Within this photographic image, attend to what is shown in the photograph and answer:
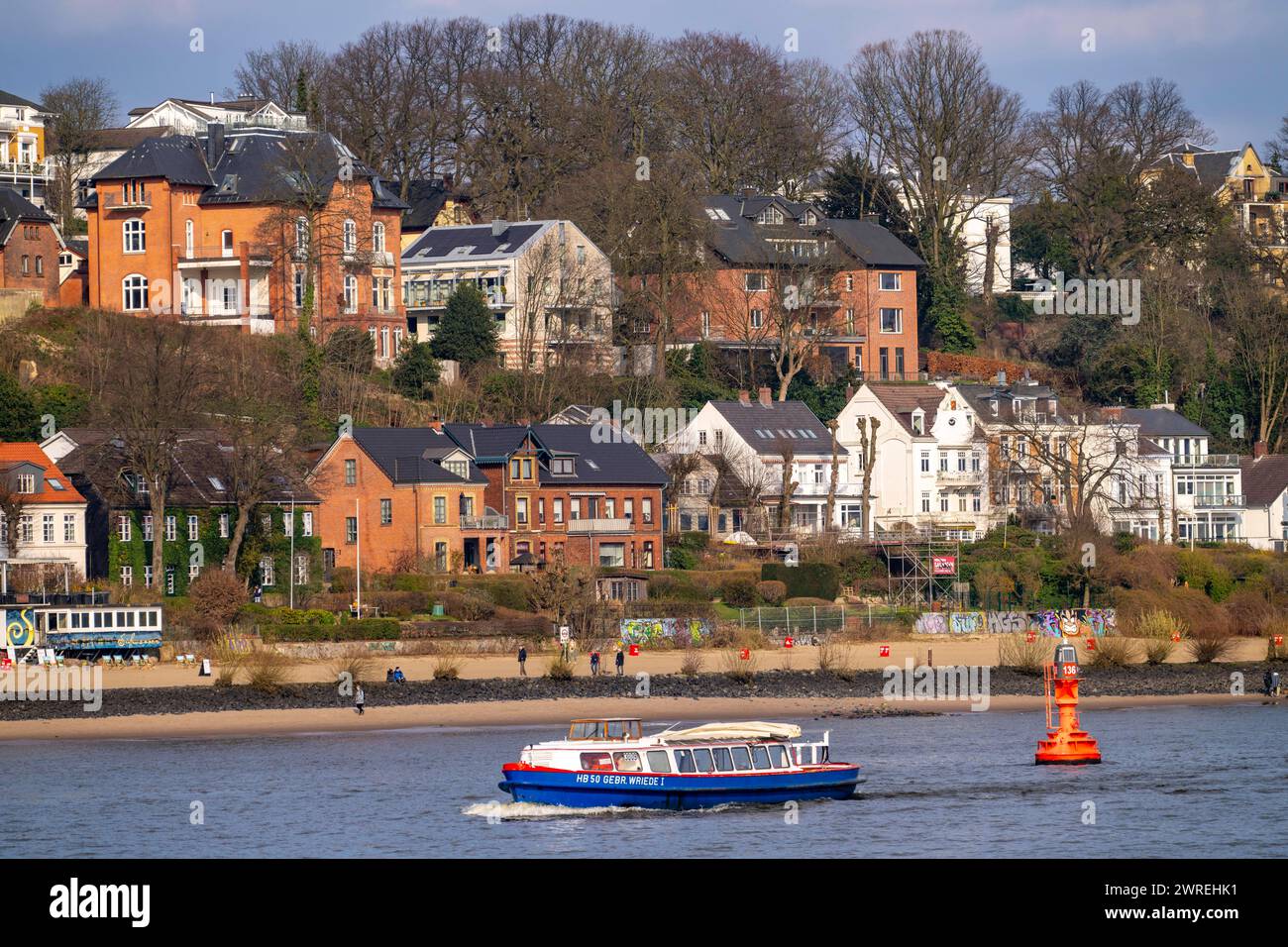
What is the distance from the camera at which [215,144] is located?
89688mm

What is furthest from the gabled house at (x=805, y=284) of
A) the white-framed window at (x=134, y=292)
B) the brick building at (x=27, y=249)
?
the brick building at (x=27, y=249)

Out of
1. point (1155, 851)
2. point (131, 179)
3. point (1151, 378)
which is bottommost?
point (1155, 851)

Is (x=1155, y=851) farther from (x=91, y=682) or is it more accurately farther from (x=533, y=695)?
(x=91, y=682)

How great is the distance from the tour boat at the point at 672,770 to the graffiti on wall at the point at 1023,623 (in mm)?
29877

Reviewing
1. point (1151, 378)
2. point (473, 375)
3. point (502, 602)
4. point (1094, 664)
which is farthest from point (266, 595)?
point (1151, 378)

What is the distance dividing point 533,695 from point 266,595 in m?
15.3

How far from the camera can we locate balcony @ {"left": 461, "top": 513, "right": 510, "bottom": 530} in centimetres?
7550

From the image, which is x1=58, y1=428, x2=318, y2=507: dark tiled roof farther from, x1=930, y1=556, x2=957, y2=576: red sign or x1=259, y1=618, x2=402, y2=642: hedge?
x1=930, y1=556, x2=957, y2=576: red sign

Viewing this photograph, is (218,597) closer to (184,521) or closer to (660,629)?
(184,521)

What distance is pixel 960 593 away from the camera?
7456cm

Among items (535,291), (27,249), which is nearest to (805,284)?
(535,291)

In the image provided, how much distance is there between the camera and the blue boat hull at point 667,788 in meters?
38.9

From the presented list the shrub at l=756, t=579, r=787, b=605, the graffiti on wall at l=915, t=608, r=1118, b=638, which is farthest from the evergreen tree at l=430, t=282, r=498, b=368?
the graffiti on wall at l=915, t=608, r=1118, b=638

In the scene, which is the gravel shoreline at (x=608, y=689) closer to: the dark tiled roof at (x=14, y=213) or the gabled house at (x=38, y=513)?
the gabled house at (x=38, y=513)
